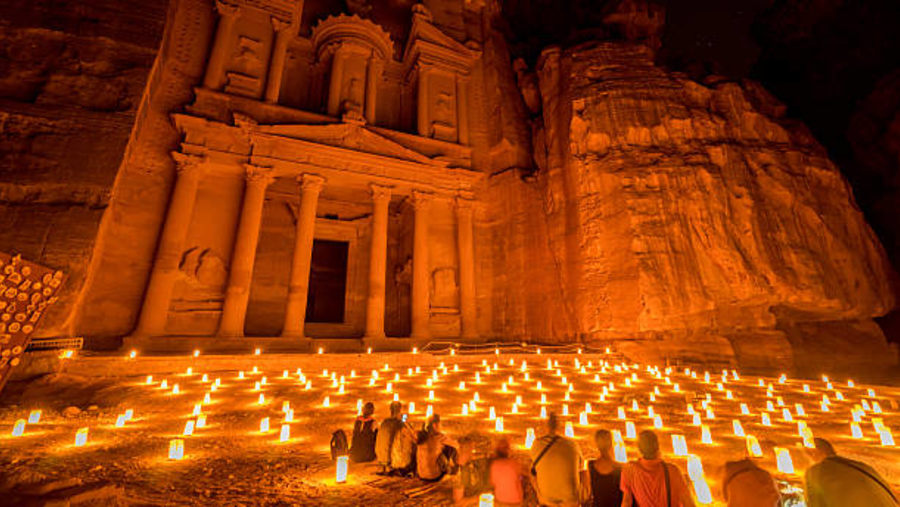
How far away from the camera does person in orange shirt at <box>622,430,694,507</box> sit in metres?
2.44

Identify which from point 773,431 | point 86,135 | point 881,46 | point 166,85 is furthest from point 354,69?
point 881,46

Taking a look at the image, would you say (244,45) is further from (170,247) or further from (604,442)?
(604,442)

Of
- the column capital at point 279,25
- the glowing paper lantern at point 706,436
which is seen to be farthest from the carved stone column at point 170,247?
the glowing paper lantern at point 706,436

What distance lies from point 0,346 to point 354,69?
15678 mm

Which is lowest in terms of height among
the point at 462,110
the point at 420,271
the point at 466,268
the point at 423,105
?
the point at 420,271

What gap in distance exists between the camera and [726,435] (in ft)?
16.4

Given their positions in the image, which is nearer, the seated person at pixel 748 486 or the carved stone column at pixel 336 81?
the seated person at pixel 748 486

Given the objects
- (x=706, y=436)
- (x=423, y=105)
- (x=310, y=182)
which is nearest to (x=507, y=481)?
(x=706, y=436)

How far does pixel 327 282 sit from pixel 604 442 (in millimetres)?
16028

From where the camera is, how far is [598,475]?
2.83 metres

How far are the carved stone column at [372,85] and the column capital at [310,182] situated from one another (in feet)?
13.2

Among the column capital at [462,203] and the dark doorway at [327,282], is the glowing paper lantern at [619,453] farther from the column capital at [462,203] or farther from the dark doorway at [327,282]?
the dark doorway at [327,282]

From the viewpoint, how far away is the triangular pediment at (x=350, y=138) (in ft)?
45.8

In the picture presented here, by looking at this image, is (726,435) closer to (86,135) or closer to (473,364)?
(473,364)
